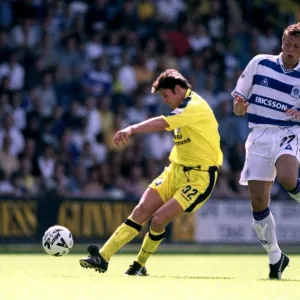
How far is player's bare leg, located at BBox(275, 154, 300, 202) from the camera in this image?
917cm

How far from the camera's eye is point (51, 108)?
1833 cm

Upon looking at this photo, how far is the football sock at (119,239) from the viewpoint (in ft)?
31.8

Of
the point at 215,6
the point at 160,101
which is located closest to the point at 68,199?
the point at 160,101

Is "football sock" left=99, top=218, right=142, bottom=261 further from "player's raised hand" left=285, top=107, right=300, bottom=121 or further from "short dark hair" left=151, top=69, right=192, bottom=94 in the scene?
"player's raised hand" left=285, top=107, right=300, bottom=121

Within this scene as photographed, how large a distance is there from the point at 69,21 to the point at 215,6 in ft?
12.6

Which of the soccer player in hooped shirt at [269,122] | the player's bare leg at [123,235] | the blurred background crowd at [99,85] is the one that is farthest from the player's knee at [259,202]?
the blurred background crowd at [99,85]

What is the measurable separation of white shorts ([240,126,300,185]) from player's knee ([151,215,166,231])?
3.02 feet

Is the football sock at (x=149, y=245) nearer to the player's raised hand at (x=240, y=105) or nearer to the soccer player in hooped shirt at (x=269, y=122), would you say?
the soccer player in hooped shirt at (x=269, y=122)

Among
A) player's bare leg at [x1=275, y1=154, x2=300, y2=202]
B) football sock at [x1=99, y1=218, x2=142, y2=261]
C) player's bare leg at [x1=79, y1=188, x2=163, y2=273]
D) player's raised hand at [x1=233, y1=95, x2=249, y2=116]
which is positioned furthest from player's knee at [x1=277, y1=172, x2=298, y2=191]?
football sock at [x1=99, y1=218, x2=142, y2=261]

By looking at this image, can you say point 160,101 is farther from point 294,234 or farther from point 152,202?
point 152,202

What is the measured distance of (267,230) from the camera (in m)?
9.61

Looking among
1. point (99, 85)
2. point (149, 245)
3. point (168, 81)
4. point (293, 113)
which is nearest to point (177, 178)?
point (149, 245)

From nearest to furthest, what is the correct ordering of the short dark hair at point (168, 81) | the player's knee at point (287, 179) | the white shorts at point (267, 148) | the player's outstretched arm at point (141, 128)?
the player's outstretched arm at point (141, 128) → the player's knee at point (287, 179) → the white shorts at point (267, 148) → the short dark hair at point (168, 81)

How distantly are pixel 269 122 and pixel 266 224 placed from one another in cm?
101
